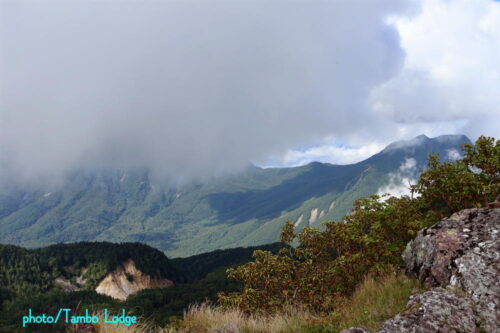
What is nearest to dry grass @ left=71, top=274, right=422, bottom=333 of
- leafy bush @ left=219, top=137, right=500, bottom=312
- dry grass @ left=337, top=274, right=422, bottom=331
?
dry grass @ left=337, top=274, right=422, bottom=331

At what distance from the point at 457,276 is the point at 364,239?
481 cm

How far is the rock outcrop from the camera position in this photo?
7.19 metres

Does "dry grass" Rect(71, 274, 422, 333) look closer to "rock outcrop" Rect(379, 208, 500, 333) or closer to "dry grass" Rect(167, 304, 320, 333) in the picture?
"dry grass" Rect(167, 304, 320, 333)

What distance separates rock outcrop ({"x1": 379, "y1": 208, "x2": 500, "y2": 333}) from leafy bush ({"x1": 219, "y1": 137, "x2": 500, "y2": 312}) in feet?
8.40

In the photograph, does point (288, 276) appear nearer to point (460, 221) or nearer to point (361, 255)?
point (361, 255)

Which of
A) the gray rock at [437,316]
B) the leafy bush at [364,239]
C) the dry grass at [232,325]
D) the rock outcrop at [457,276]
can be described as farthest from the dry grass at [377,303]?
the leafy bush at [364,239]

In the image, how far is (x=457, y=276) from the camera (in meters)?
8.30

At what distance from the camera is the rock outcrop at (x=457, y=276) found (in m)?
7.19

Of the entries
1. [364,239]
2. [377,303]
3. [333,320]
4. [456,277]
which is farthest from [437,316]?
[364,239]

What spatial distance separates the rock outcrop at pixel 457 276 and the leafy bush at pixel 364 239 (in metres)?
2.56

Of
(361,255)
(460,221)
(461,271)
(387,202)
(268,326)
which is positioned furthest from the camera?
(387,202)

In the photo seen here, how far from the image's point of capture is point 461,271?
8289 mm

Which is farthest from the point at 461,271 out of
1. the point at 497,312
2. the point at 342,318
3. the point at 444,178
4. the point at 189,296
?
the point at 189,296

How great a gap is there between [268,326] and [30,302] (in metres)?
202
